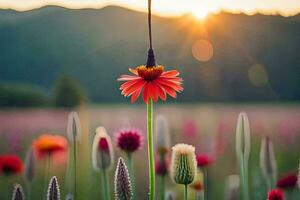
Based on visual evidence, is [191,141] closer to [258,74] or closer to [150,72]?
[150,72]

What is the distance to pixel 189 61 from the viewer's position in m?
11.8

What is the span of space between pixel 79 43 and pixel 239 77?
5344mm

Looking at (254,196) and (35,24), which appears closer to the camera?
(254,196)

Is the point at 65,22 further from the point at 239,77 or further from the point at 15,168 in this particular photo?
the point at 15,168

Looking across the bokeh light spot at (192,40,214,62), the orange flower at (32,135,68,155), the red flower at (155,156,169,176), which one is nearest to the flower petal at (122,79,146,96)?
the red flower at (155,156,169,176)

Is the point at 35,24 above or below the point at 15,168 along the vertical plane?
above

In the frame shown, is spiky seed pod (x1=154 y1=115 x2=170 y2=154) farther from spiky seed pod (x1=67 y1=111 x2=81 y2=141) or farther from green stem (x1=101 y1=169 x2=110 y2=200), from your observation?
spiky seed pod (x1=67 y1=111 x2=81 y2=141)

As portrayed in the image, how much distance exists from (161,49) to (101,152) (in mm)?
8578

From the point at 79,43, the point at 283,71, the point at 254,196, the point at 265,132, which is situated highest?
the point at 79,43

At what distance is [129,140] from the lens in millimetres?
2527

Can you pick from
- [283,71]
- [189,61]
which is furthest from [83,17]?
[283,71]

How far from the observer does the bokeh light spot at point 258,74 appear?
925cm

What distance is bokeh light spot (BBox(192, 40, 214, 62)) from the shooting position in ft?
31.7

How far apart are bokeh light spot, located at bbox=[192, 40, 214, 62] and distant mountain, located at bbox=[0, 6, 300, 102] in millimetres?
106
